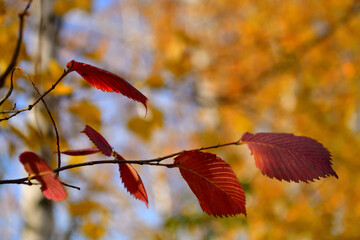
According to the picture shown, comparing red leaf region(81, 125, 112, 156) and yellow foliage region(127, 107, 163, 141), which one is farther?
yellow foliage region(127, 107, 163, 141)

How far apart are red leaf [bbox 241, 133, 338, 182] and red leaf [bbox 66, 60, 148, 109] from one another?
0.41ft

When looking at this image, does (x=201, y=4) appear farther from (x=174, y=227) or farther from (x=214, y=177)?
(x=214, y=177)

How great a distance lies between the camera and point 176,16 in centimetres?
→ 582

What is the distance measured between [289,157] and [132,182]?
174mm

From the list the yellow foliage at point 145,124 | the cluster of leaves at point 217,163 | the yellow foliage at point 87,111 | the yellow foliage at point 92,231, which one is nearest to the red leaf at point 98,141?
the cluster of leaves at point 217,163

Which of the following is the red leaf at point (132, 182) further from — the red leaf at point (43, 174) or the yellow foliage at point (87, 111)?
the yellow foliage at point (87, 111)

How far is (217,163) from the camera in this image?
36 centimetres

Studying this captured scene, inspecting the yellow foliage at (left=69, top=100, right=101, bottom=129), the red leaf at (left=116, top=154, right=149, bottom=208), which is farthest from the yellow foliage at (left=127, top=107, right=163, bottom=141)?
the red leaf at (left=116, top=154, right=149, bottom=208)

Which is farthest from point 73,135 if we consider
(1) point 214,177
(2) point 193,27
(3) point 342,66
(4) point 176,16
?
(4) point 176,16

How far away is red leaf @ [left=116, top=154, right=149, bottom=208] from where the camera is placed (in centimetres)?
38

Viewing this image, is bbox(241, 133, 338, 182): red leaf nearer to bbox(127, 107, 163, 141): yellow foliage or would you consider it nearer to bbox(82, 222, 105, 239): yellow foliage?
bbox(127, 107, 163, 141): yellow foliage

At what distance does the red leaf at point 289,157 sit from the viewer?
0.34 metres

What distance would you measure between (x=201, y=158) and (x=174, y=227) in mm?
1636

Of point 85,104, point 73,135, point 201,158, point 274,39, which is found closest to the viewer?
point 201,158
